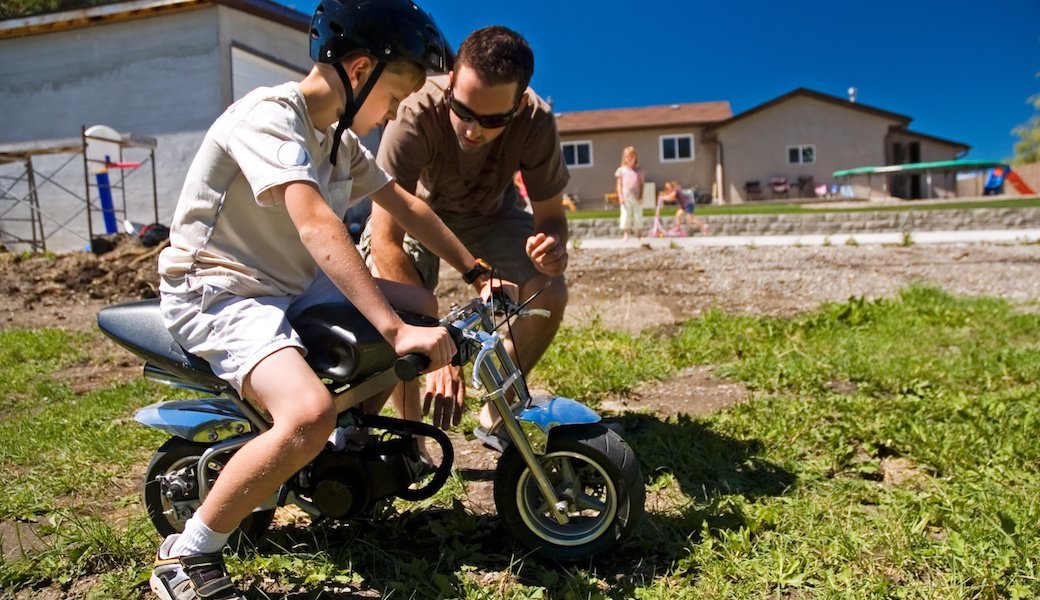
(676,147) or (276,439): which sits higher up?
(676,147)

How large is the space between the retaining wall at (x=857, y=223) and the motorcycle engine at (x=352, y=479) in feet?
48.6

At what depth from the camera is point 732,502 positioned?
10.0 feet

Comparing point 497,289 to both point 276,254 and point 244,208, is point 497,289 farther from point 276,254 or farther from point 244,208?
Result: point 244,208

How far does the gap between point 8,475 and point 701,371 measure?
375cm

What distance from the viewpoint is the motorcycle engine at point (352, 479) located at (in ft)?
8.52

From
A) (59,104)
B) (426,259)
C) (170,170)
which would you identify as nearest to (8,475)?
(426,259)

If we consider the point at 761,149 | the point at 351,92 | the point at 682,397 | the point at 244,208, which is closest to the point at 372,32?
the point at 351,92

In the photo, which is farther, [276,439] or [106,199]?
[106,199]

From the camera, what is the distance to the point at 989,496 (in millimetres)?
2990

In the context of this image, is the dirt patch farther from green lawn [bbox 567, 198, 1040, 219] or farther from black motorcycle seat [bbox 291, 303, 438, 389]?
green lawn [bbox 567, 198, 1040, 219]

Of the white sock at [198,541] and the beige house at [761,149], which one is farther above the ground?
the beige house at [761,149]

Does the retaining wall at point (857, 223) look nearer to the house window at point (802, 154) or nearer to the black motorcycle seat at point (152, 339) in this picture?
the black motorcycle seat at point (152, 339)

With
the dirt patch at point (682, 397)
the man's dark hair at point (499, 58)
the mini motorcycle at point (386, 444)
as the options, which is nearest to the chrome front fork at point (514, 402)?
the mini motorcycle at point (386, 444)

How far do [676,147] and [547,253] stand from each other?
40.2 meters
